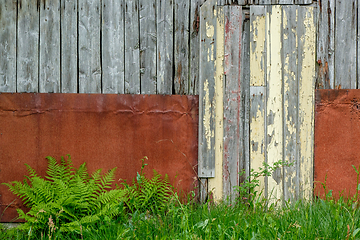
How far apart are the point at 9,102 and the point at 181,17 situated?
2.31m

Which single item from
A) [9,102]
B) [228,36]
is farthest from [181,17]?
[9,102]

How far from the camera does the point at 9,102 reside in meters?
3.08

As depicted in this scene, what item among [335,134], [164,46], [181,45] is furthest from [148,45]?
[335,134]

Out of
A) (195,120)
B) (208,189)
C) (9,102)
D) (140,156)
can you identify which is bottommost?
(208,189)

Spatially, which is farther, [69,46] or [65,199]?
[69,46]

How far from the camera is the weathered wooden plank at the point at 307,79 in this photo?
3.12 m

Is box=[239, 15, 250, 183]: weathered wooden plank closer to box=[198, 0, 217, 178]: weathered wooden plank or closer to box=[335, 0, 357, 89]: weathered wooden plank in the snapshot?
box=[198, 0, 217, 178]: weathered wooden plank

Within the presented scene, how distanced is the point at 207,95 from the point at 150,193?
1330mm

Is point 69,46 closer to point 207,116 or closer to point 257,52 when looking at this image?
point 207,116

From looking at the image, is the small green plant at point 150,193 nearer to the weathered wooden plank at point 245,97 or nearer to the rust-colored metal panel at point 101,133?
the rust-colored metal panel at point 101,133

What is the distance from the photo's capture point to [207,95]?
10.3 feet

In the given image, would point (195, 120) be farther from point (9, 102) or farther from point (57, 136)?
point (9, 102)

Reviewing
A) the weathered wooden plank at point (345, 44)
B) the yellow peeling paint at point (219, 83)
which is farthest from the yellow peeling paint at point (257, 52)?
the weathered wooden plank at point (345, 44)

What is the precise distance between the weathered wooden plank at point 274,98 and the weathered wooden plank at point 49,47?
2.57 metres
